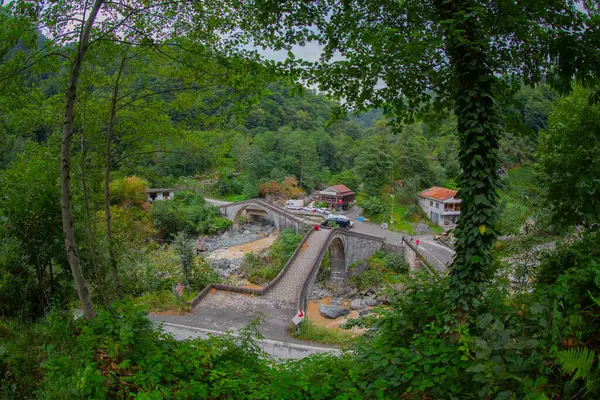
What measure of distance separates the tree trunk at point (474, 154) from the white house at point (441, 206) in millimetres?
25833

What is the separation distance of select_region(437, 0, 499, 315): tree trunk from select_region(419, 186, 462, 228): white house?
25.8 m

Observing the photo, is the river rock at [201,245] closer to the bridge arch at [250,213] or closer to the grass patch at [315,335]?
the bridge arch at [250,213]

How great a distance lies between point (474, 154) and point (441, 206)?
88.6ft

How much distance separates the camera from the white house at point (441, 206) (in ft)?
92.6

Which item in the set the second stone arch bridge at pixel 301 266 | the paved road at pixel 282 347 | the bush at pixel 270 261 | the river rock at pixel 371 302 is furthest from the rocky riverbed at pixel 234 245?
the paved road at pixel 282 347

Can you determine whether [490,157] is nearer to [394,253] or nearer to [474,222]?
[474,222]

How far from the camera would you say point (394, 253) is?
77.2ft

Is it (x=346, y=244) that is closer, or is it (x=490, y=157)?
(x=490, y=157)

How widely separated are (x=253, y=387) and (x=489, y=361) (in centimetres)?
213

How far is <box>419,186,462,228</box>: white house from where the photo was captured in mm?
28230

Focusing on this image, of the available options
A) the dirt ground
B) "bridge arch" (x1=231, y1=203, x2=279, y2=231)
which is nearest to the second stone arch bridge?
"bridge arch" (x1=231, y1=203, x2=279, y2=231)

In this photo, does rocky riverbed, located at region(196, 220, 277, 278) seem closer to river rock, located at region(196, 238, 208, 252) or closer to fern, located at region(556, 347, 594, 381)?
river rock, located at region(196, 238, 208, 252)

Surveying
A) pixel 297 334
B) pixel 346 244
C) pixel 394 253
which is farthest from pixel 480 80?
pixel 394 253

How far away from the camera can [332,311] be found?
17.1 m
